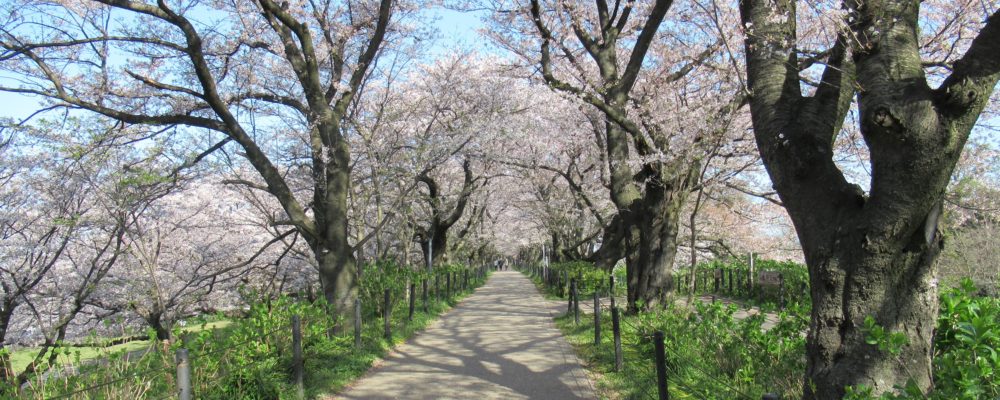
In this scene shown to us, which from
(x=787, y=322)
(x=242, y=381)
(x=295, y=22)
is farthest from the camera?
(x=295, y=22)

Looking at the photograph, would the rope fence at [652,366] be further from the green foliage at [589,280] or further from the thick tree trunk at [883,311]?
the green foliage at [589,280]

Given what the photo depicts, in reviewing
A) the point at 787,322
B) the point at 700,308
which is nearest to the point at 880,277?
the point at 787,322

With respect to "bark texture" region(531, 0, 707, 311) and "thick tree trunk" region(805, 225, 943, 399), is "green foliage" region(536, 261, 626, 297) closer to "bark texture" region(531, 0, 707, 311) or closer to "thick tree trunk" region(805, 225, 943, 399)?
"bark texture" region(531, 0, 707, 311)

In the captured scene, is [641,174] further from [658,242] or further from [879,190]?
[879,190]

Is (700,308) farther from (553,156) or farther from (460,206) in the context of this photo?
(553,156)

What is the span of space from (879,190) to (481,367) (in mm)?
5449

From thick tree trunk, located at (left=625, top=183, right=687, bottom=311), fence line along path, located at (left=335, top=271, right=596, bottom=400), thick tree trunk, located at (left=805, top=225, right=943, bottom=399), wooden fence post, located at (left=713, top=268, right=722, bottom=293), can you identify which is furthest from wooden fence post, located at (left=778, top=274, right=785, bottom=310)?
thick tree trunk, located at (left=805, top=225, right=943, bottom=399)

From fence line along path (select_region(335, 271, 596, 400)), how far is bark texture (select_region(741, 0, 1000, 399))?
304cm

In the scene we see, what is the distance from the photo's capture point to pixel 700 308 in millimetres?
6789

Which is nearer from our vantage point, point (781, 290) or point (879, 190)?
point (879, 190)

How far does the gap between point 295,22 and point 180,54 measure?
2.31 m

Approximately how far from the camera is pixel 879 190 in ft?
13.1

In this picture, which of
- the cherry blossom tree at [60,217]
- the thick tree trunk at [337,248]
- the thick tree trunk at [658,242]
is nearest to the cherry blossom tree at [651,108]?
the thick tree trunk at [658,242]

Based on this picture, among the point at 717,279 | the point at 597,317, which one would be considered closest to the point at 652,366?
the point at 597,317
